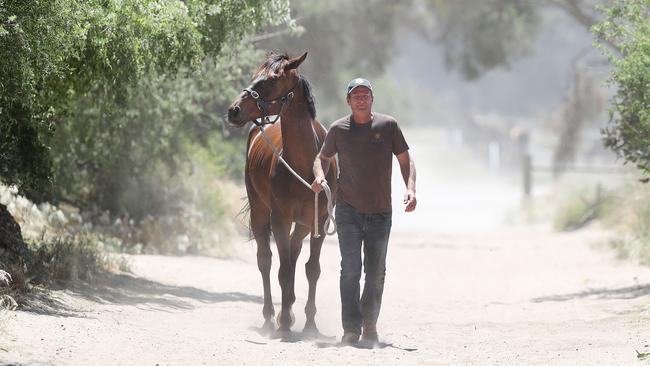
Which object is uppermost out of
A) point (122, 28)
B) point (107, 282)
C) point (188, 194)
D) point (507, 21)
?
point (507, 21)

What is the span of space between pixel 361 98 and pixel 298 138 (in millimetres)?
1195

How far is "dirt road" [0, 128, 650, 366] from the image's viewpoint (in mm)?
9414

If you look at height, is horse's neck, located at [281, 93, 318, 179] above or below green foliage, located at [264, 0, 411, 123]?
below

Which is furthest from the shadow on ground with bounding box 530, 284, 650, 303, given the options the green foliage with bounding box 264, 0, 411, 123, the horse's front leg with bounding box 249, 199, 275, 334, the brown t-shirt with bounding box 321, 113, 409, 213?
the green foliage with bounding box 264, 0, 411, 123

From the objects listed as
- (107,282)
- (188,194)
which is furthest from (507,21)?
(107,282)

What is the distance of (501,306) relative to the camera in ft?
47.6

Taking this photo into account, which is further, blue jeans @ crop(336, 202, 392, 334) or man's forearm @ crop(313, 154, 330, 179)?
man's forearm @ crop(313, 154, 330, 179)

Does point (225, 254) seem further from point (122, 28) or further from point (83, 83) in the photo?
point (122, 28)

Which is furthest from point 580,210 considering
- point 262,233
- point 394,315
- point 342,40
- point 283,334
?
point 283,334

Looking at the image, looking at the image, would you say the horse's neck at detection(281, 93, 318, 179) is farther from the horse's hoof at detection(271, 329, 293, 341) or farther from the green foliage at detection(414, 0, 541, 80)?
the green foliage at detection(414, 0, 541, 80)

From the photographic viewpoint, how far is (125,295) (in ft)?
42.4

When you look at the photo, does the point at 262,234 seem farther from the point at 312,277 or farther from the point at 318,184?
the point at 318,184

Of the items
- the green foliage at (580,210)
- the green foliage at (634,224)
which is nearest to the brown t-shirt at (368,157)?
the green foliage at (634,224)

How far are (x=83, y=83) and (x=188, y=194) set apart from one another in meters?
6.35
